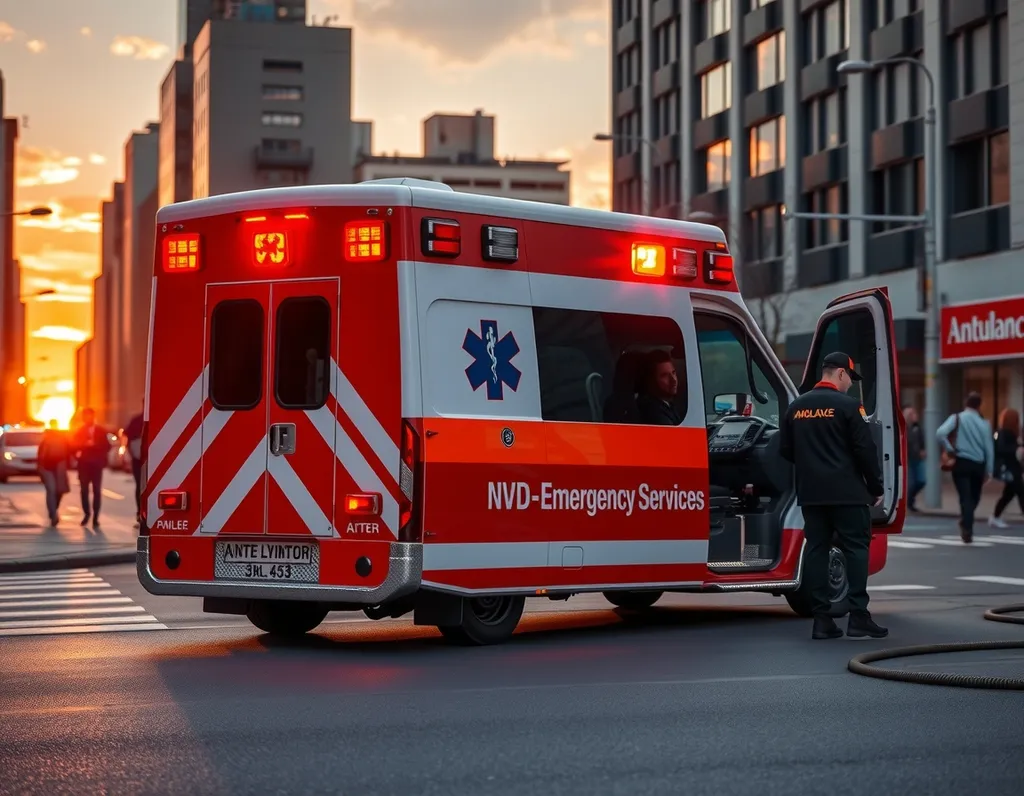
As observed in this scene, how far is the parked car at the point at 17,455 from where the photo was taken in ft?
174

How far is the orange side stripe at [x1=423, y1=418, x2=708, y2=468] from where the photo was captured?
981 cm

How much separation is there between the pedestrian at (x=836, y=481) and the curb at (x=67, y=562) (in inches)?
349

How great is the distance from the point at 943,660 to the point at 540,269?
3.19 metres

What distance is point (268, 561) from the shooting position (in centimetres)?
1000

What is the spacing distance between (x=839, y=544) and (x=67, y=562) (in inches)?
390

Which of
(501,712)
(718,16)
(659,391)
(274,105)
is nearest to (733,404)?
(659,391)

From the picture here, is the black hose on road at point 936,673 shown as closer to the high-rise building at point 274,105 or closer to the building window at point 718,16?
the building window at point 718,16

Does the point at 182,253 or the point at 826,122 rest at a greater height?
the point at 826,122

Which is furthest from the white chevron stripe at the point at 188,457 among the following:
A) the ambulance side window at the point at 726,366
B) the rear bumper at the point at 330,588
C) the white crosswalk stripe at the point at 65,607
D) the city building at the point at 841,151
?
the city building at the point at 841,151

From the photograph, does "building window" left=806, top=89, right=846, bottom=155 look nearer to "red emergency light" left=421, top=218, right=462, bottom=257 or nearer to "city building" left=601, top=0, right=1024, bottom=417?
"city building" left=601, top=0, right=1024, bottom=417

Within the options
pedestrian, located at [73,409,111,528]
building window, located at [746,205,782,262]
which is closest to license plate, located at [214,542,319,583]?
pedestrian, located at [73,409,111,528]

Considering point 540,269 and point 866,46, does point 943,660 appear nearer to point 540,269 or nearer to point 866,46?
point 540,269

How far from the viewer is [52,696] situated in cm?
801

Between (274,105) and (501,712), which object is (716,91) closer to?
(501,712)
